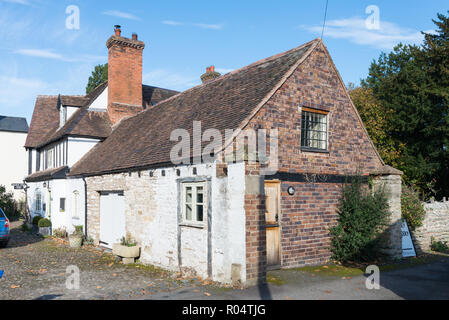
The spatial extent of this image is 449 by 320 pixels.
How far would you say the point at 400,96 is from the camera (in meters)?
25.6

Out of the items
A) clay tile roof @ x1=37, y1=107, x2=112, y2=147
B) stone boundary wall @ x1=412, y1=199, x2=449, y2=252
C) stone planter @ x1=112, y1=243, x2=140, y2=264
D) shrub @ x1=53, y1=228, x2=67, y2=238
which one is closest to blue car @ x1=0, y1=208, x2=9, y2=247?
shrub @ x1=53, y1=228, x2=67, y2=238

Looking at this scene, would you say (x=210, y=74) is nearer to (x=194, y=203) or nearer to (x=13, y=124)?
(x=194, y=203)

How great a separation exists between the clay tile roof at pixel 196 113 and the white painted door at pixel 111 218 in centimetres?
113

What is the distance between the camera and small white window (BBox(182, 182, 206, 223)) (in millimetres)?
9765

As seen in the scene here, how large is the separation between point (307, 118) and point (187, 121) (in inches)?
153

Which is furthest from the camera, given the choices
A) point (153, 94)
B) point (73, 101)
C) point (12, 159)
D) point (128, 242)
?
point (12, 159)

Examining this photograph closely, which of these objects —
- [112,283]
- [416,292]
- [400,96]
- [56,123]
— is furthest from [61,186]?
[400,96]

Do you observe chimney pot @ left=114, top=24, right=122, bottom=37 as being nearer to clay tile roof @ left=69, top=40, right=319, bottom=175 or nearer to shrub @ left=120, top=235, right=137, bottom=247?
clay tile roof @ left=69, top=40, right=319, bottom=175

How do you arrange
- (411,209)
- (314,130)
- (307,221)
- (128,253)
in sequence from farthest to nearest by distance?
(411,209), (128,253), (314,130), (307,221)

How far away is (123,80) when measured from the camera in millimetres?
21703

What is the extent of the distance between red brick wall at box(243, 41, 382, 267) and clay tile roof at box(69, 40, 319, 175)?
1.67 ft

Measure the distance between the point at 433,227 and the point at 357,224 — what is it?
17.6 ft

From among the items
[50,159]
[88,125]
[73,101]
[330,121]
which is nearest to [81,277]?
[330,121]

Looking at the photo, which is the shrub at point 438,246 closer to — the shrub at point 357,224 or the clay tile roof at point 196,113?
the shrub at point 357,224
